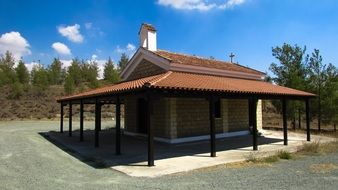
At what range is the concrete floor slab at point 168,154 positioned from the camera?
30.3 ft

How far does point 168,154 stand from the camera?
460 inches

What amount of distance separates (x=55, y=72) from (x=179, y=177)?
53639mm

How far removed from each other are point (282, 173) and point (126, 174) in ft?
13.3

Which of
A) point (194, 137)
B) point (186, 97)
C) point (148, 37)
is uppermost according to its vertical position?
point (148, 37)

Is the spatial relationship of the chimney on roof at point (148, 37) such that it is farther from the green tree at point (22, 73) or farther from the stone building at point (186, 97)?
the green tree at point (22, 73)

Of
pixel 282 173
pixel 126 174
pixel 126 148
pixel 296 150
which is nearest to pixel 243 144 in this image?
pixel 296 150

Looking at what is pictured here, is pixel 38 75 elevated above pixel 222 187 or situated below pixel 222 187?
above

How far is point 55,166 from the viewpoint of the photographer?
9484 millimetres

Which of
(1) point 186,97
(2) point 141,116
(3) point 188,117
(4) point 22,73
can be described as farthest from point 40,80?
(1) point 186,97

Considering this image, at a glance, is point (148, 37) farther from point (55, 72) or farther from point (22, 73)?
point (55, 72)

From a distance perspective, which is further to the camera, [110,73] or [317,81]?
[110,73]

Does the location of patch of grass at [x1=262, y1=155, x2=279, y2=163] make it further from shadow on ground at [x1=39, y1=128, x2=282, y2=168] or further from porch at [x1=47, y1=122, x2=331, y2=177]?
shadow on ground at [x1=39, y1=128, x2=282, y2=168]

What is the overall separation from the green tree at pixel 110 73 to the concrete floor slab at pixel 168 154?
28.5m

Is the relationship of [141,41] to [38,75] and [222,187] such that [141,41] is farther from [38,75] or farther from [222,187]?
[38,75]
